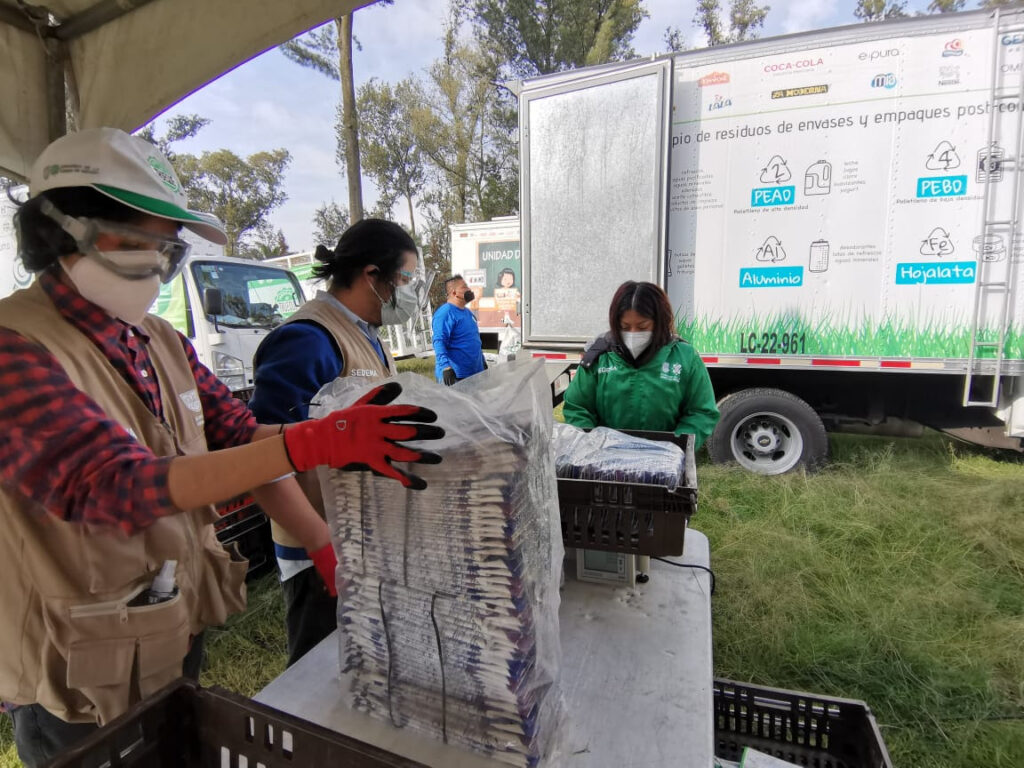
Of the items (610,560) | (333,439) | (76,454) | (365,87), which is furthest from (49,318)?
(365,87)

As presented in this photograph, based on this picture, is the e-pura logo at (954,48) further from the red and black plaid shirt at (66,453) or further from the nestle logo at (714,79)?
the red and black plaid shirt at (66,453)

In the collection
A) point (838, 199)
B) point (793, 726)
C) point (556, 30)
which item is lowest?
point (793, 726)

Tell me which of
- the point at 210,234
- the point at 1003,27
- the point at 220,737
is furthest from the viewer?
the point at 1003,27

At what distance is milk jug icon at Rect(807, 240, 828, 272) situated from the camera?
155 inches

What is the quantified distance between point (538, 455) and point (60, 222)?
3.19ft

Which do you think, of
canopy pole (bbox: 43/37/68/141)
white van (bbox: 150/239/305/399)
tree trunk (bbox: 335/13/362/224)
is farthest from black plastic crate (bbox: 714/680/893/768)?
tree trunk (bbox: 335/13/362/224)

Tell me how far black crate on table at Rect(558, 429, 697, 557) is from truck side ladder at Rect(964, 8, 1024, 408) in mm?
3634

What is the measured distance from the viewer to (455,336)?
586 centimetres

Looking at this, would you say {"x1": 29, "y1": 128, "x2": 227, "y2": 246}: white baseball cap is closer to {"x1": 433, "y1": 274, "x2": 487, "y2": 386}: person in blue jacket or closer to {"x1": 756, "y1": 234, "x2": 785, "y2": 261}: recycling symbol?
{"x1": 756, "y1": 234, "x2": 785, "y2": 261}: recycling symbol

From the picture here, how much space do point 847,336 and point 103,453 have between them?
4422 mm

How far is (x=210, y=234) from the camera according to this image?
1319mm

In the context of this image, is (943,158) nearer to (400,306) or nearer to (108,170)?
(400,306)

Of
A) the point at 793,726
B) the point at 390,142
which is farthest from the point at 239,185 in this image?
the point at 793,726

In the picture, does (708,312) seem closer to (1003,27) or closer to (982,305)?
(982,305)
